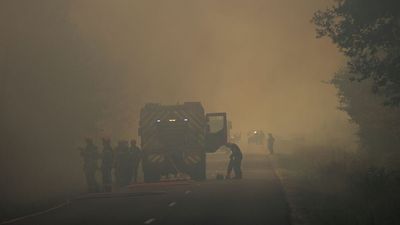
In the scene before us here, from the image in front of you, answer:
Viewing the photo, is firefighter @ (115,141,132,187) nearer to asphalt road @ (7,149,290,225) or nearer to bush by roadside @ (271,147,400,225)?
asphalt road @ (7,149,290,225)

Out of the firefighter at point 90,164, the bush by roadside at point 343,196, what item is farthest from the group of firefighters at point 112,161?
the bush by roadside at point 343,196

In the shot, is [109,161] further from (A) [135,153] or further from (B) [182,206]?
(B) [182,206]

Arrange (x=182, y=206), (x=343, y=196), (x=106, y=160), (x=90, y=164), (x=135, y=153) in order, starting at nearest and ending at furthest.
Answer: (x=182, y=206)
(x=343, y=196)
(x=90, y=164)
(x=106, y=160)
(x=135, y=153)

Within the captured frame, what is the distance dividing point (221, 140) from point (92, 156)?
7719 mm

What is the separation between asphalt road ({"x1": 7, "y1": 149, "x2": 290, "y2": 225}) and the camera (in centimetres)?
1677

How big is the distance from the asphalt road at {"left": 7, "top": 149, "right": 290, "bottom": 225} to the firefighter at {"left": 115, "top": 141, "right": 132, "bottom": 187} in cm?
140

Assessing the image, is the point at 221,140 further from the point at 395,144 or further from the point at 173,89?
the point at 173,89

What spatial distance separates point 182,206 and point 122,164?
35.1ft

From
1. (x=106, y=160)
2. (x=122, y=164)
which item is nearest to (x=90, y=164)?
(x=106, y=160)

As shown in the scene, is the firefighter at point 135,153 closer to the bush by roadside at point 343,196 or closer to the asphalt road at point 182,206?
the asphalt road at point 182,206

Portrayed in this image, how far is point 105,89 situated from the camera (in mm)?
54031

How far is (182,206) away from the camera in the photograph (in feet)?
66.1

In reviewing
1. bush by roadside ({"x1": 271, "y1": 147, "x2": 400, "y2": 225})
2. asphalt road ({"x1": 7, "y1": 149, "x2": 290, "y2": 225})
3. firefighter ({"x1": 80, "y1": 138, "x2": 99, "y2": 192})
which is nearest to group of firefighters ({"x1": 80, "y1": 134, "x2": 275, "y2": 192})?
firefighter ({"x1": 80, "y1": 138, "x2": 99, "y2": 192})

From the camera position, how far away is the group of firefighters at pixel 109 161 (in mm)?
28531
